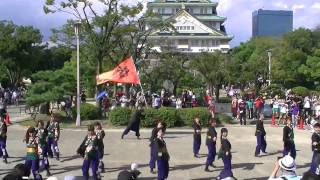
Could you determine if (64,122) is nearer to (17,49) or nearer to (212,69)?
(212,69)

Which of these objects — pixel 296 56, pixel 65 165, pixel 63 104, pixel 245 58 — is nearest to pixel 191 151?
pixel 65 165

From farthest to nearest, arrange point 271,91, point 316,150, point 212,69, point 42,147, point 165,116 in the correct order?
point 271,91, point 212,69, point 165,116, point 42,147, point 316,150

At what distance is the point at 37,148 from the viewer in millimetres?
14078

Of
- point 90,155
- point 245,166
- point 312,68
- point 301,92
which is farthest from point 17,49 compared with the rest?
point 90,155

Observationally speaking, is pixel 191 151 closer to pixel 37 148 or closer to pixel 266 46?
pixel 37 148

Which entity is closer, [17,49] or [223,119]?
[223,119]

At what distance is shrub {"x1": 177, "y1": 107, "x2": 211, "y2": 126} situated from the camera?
27797 millimetres

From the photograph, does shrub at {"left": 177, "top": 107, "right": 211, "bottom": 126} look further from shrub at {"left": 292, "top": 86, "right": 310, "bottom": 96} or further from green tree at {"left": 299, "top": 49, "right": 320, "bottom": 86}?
green tree at {"left": 299, "top": 49, "right": 320, "bottom": 86}

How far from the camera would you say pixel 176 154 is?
18891mm

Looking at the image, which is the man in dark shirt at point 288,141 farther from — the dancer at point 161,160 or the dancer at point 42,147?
the dancer at point 42,147

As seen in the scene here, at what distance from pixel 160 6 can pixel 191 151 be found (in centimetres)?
8203

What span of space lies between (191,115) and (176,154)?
926 cm

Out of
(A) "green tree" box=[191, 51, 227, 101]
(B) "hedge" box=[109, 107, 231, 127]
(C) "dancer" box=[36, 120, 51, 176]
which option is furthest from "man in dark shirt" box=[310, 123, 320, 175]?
(A) "green tree" box=[191, 51, 227, 101]

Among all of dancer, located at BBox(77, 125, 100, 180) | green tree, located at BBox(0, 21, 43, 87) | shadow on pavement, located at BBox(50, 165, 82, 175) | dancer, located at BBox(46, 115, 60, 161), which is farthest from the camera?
green tree, located at BBox(0, 21, 43, 87)
